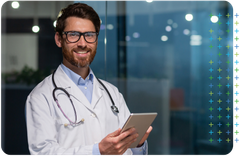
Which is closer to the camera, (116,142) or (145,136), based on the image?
(116,142)

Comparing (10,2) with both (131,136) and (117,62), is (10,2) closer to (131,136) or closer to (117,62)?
(117,62)

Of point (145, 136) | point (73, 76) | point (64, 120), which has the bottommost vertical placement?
point (145, 136)

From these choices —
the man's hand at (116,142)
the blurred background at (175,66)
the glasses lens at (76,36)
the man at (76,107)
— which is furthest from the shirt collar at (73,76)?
the blurred background at (175,66)

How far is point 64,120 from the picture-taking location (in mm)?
1335

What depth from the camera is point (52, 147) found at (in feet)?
4.00

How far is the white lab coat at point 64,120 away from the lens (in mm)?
1242

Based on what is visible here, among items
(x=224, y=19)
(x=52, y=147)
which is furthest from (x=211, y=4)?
(x=52, y=147)

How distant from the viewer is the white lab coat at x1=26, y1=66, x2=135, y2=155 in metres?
1.24

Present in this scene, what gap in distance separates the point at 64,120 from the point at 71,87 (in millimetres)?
227

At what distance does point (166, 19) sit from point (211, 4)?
536 millimetres

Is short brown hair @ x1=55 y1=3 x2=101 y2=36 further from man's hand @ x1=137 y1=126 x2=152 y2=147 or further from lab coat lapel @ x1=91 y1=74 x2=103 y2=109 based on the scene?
man's hand @ x1=137 y1=126 x2=152 y2=147

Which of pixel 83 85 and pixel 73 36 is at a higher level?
pixel 73 36

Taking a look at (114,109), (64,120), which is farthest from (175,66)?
(64,120)

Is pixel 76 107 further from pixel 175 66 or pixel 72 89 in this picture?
pixel 175 66
